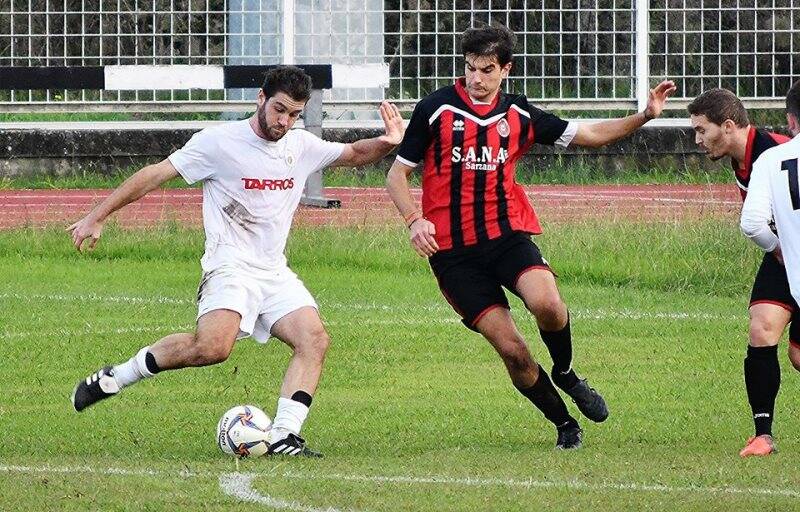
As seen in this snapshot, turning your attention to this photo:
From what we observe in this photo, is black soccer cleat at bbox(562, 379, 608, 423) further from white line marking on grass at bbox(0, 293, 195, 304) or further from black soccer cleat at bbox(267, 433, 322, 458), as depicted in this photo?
white line marking on grass at bbox(0, 293, 195, 304)

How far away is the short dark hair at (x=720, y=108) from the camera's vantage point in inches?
332

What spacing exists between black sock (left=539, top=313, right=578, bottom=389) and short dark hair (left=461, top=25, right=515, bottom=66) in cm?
131

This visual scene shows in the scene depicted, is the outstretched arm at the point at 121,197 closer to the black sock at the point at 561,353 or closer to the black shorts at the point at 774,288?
the black sock at the point at 561,353

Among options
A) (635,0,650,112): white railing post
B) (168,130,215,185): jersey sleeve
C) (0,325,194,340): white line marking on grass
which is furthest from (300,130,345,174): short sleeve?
(635,0,650,112): white railing post

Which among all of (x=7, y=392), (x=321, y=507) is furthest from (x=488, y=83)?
(x=7, y=392)

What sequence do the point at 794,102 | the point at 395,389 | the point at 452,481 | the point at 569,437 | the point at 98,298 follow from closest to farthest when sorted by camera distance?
the point at 794,102
the point at 452,481
the point at 569,437
the point at 395,389
the point at 98,298

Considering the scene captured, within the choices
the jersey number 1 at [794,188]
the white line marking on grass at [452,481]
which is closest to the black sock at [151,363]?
the white line marking on grass at [452,481]

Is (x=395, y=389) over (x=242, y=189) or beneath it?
beneath

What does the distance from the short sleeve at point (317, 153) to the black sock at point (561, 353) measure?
1345 millimetres

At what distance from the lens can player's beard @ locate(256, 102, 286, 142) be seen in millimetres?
8617

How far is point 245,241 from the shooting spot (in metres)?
8.71

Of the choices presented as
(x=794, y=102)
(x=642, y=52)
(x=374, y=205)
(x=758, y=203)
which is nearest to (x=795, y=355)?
(x=758, y=203)

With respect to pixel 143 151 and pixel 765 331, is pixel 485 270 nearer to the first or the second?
pixel 765 331

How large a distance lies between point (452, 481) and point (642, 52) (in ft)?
48.5
